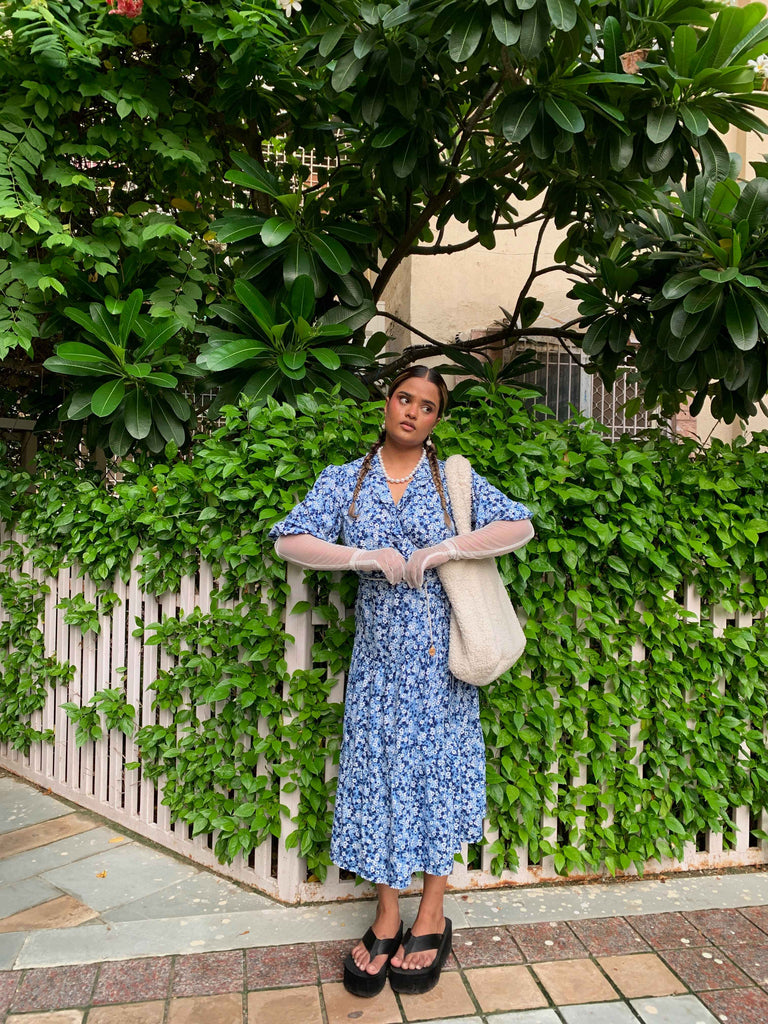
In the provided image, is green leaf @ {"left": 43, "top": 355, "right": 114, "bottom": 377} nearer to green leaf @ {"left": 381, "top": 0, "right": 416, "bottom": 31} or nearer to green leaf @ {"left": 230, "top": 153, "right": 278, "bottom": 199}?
green leaf @ {"left": 230, "top": 153, "right": 278, "bottom": 199}

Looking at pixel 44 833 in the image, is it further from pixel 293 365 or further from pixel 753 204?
pixel 753 204

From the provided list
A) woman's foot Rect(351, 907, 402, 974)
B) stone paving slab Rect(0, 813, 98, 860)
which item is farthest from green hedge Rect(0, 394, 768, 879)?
stone paving slab Rect(0, 813, 98, 860)

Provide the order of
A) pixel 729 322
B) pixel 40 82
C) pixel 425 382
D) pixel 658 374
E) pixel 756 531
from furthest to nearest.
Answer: pixel 40 82 → pixel 658 374 → pixel 756 531 → pixel 729 322 → pixel 425 382

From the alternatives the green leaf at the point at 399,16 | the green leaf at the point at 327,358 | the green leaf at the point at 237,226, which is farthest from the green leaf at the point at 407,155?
the green leaf at the point at 327,358

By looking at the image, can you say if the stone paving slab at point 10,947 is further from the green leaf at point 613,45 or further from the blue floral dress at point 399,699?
the green leaf at point 613,45

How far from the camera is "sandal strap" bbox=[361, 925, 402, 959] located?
7.83ft

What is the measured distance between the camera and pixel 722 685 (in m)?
3.16

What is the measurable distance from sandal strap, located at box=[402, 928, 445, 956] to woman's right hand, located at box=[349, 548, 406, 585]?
1.12m

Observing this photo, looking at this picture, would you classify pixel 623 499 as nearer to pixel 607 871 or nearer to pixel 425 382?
pixel 425 382

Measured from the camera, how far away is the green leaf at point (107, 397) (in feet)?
10.5

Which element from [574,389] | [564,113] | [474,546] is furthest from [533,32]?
[574,389]

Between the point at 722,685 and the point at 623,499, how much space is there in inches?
35.8

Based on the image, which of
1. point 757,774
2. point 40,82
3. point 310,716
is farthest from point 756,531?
point 40,82

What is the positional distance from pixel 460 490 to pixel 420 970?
4.77 ft
